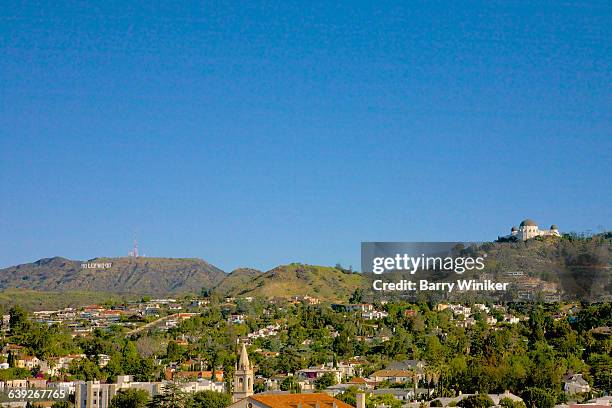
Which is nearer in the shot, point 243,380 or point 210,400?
point 243,380

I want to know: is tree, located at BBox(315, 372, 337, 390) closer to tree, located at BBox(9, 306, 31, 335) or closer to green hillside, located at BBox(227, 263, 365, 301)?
tree, located at BBox(9, 306, 31, 335)

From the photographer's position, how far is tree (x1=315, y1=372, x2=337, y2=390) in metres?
90.1

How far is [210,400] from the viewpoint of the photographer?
7569cm

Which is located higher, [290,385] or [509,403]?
[290,385]

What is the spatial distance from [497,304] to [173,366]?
6077 cm

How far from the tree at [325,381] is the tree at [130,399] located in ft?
49.8

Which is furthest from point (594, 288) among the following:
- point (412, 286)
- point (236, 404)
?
point (236, 404)

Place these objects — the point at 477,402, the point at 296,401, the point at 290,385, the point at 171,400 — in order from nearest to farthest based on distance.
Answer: the point at 296,401, the point at 477,402, the point at 171,400, the point at 290,385

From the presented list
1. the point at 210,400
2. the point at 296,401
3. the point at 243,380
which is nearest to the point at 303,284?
the point at 210,400

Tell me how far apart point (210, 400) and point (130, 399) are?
288 inches

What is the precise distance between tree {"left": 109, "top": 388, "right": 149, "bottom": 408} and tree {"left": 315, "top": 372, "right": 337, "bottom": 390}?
15194 mm

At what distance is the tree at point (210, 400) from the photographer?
245 feet

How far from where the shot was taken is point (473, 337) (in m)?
118

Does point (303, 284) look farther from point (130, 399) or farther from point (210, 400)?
point (210, 400)
